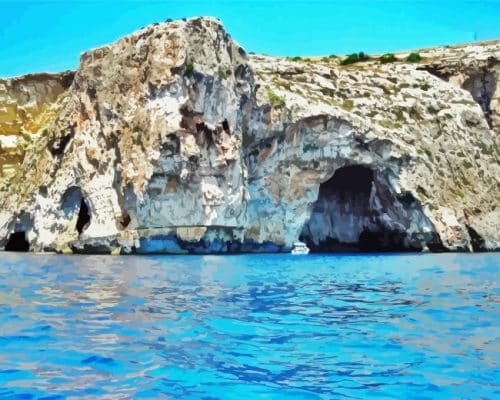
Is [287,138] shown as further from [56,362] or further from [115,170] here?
[56,362]

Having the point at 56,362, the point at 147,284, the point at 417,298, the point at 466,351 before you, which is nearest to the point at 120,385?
the point at 56,362

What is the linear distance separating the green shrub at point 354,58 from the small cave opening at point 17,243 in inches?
1717

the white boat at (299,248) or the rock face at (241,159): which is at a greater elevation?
the rock face at (241,159)

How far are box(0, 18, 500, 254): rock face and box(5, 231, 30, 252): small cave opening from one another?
132 mm

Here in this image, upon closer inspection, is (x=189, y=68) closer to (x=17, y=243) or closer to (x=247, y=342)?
(x=17, y=243)

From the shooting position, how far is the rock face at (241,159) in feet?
144

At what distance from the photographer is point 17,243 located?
176 feet

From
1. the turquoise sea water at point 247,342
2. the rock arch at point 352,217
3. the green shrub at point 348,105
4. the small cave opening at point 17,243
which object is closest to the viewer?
the turquoise sea water at point 247,342

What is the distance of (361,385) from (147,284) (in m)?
13.3

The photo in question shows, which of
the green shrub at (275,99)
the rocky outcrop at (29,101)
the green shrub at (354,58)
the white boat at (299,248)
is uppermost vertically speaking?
the green shrub at (354,58)

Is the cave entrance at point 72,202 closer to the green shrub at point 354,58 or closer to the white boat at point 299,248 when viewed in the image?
the white boat at point 299,248

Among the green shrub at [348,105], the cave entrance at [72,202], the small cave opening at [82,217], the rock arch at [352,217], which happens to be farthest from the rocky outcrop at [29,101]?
the green shrub at [348,105]

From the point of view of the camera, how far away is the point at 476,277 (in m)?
24.3

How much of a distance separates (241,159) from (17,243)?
844 inches
